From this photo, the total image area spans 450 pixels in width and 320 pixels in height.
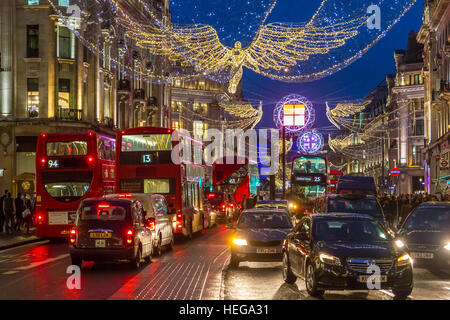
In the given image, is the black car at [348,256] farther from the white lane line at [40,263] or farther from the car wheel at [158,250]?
the car wheel at [158,250]

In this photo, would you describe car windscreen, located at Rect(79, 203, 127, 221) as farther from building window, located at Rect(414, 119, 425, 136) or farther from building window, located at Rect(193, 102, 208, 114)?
building window, located at Rect(193, 102, 208, 114)

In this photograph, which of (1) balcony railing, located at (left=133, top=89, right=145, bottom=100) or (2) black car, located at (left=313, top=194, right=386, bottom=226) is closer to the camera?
(2) black car, located at (left=313, top=194, right=386, bottom=226)

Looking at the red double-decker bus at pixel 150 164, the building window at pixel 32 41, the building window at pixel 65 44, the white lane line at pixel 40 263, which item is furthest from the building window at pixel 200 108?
the white lane line at pixel 40 263

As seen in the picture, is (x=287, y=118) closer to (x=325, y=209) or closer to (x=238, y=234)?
(x=325, y=209)

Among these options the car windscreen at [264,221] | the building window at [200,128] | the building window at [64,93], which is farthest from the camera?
the building window at [200,128]

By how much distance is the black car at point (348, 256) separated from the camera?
1236cm

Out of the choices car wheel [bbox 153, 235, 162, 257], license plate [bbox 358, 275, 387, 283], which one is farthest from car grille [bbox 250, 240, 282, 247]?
license plate [bbox 358, 275, 387, 283]

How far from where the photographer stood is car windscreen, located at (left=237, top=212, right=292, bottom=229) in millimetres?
19672

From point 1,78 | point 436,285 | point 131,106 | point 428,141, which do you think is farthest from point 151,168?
point 428,141

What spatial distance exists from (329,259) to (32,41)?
3913 centimetres

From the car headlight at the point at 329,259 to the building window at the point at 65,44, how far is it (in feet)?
127

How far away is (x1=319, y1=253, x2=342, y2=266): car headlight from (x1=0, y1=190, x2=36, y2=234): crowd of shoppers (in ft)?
77.0

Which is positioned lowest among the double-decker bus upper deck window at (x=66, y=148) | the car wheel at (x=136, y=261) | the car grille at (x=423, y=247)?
the car wheel at (x=136, y=261)

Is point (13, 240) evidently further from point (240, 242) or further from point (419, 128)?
point (419, 128)
